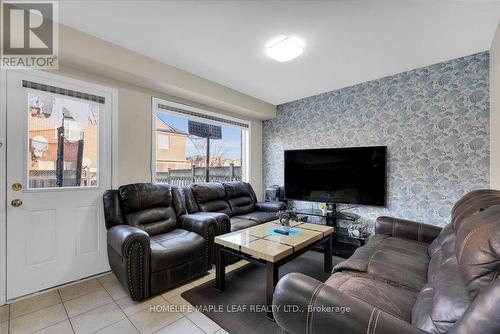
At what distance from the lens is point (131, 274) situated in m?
1.97

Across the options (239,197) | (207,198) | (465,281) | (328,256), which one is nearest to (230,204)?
(239,197)

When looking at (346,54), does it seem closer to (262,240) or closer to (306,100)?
(306,100)

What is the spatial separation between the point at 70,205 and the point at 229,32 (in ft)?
8.00

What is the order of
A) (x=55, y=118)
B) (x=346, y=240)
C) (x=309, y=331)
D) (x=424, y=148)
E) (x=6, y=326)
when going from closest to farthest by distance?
(x=309, y=331) → (x=6, y=326) → (x=55, y=118) → (x=424, y=148) → (x=346, y=240)

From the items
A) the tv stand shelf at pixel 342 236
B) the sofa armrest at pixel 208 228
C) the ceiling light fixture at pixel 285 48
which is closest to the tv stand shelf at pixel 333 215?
the tv stand shelf at pixel 342 236

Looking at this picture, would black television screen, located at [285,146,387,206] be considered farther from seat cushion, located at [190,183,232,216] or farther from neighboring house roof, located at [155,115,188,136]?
neighboring house roof, located at [155,115,188,136]

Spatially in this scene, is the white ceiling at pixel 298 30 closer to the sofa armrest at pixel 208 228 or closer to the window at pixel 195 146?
the window at pixel 195 146

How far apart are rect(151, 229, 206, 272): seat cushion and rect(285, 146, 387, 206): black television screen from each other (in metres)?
2.02

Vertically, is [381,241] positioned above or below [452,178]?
below

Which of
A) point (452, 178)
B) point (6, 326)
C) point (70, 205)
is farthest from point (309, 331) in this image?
point (452, 178)

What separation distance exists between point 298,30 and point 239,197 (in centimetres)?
268

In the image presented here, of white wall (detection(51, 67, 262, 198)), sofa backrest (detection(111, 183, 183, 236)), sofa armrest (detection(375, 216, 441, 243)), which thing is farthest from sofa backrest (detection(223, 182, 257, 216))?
sofa armrest (detection(375, 216, 441, 243))

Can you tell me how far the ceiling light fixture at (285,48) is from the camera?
2.27m

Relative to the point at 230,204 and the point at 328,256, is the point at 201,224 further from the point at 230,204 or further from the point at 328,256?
the point at 328,256
